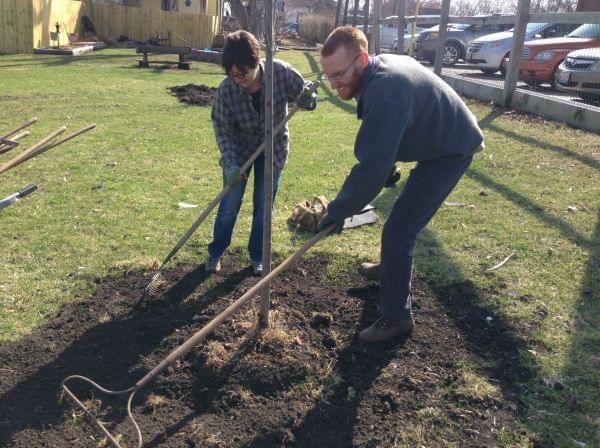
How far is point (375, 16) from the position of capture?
15.8 meters

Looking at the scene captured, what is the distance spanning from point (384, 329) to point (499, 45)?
12.8 m

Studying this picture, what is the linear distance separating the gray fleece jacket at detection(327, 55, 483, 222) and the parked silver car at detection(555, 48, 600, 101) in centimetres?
755

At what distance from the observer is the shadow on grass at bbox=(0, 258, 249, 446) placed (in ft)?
9.53

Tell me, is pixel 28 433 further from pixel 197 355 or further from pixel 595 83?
pixel 595 83

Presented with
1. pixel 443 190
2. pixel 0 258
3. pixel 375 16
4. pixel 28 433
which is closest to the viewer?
pixel 28 433

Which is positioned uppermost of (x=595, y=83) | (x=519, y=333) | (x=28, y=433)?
(x=595, y=83)

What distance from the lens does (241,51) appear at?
10.6ft

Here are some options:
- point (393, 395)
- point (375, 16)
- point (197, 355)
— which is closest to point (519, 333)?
point (393, 395)

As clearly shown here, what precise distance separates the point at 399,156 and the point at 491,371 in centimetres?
143

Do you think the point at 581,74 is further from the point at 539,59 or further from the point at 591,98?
the point at 539,59

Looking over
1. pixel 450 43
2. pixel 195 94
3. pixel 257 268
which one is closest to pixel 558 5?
pixel 450 43

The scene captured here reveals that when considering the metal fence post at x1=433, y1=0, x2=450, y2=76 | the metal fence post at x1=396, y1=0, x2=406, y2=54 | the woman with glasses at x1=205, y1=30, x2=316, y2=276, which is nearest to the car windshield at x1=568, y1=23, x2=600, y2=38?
the metal fence post at x1=433, y1=0, x2=450, y2=76

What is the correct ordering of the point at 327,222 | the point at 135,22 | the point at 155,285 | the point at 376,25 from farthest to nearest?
1. the point at 135,22
2. the point at 376,25
3. the point at 155,285
4. the point at 327,222

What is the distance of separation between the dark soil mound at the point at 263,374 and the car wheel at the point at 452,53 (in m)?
15.9
